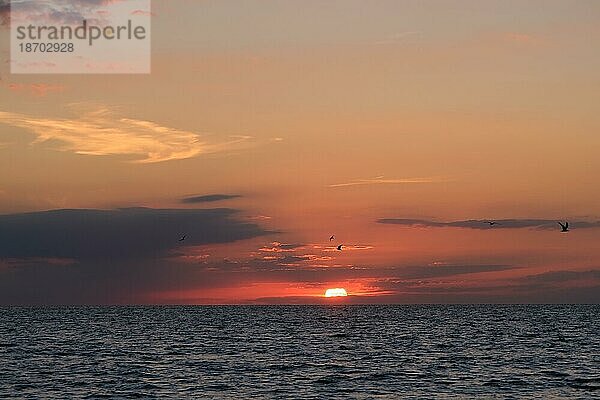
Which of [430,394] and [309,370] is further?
[309,370]

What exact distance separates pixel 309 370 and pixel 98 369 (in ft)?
61.3

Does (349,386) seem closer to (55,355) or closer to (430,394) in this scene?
(430,394)

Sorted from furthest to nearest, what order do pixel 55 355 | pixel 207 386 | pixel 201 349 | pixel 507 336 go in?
pixel 507 336 < pixel 201 349 < pixel 55 355 < pixel 207 386

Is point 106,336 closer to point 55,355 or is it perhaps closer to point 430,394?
point 55,355

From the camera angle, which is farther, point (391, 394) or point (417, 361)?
point (417, 361)

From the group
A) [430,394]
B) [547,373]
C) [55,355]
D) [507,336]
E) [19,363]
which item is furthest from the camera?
[507,336]

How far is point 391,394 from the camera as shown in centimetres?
5719

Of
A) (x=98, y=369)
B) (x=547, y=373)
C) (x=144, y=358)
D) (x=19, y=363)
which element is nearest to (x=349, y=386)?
(x=547, y=373)

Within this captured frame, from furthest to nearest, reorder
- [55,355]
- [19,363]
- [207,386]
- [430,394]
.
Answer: [55,355] < [19,363] < [207,386] < [430,394]

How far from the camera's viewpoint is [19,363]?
78.7m

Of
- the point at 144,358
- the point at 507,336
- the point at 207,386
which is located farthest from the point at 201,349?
the point at 507,336

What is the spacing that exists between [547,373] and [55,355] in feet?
166

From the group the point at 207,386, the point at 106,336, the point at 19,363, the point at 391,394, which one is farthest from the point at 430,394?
the point at 106,336

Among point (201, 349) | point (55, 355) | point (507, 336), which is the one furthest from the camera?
point (507, 336)
